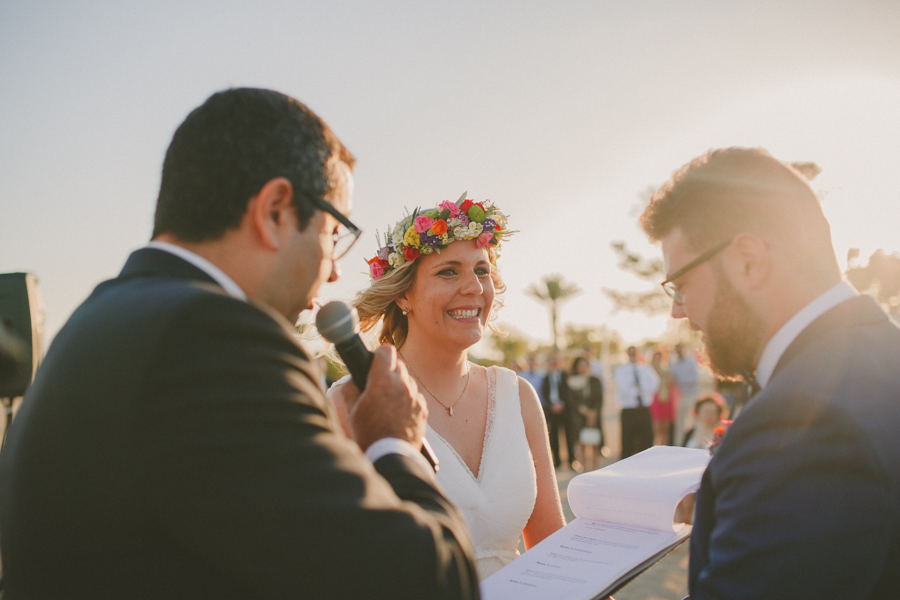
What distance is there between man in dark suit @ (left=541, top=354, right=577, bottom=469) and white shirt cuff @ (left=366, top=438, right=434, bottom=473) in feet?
39.2

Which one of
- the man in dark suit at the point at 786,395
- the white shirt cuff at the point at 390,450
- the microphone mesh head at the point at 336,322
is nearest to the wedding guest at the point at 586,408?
the man in dark suit at the point at 786,395

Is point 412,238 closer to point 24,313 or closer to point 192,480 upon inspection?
point 24,313

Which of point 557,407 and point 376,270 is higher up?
point 376,270

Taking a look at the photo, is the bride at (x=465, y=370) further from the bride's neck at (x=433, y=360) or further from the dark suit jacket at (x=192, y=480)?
the dark suit jacket at (x=192, y=480)

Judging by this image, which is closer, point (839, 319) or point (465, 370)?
point (839, 319)

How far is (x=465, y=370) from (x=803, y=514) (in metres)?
2.43

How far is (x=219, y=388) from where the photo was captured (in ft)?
3.64

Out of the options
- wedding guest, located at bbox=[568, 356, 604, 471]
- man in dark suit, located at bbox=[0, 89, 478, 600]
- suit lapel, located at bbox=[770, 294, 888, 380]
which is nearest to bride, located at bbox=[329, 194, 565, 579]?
suit lapel, located at bbox=[770, 294, 888, 380]

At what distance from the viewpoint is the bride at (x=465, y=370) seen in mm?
3248

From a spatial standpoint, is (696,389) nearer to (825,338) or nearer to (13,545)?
(825,338)

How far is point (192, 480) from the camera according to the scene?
1.07 m

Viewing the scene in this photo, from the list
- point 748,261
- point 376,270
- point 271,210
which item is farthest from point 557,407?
point 271,210

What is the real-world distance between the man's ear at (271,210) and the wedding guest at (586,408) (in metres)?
11.3

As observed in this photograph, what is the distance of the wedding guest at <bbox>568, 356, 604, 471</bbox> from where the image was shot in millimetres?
12078
